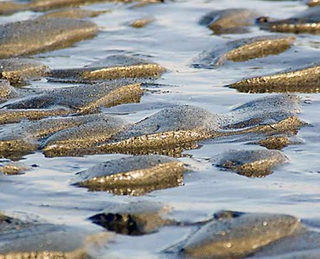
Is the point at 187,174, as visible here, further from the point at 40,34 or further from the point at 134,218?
the point at 40,34

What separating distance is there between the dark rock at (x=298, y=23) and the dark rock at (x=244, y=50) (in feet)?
2.97

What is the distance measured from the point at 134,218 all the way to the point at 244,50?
484 cm

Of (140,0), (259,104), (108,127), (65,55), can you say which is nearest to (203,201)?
(108,127)

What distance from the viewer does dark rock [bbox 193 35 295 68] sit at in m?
9.58

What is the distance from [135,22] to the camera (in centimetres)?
1155

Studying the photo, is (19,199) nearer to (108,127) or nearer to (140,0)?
(108,127)

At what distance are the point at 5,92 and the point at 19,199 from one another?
8.34ft

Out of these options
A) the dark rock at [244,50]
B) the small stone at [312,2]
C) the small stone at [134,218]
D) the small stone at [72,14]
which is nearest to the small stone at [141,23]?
the small stone at [72,14]

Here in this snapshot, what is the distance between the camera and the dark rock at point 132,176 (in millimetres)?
5812

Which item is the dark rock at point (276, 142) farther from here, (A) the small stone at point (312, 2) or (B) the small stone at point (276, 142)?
(A) the small stone at point (312, 2)

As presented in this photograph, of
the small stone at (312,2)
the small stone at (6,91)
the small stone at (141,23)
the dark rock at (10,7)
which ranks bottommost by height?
the small stone at (312,2)

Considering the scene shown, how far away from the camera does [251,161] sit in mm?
6191

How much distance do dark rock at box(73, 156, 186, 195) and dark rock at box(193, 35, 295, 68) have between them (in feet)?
11.5

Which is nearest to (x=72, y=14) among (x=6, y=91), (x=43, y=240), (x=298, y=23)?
(x=298, y=23)
